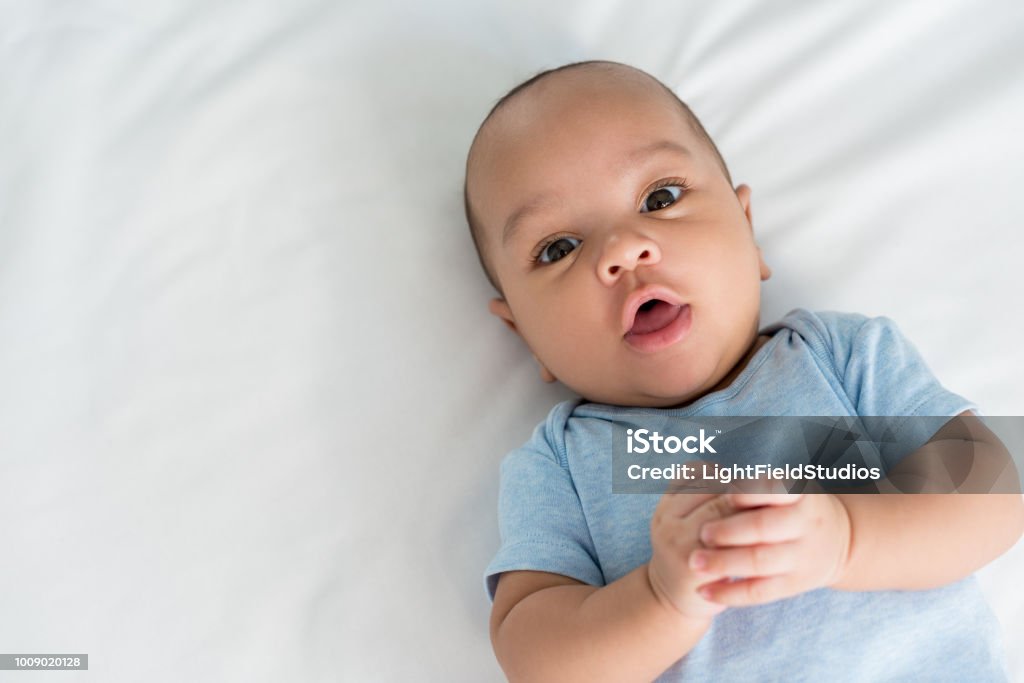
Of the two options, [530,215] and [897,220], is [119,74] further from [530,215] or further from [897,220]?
[897,220]

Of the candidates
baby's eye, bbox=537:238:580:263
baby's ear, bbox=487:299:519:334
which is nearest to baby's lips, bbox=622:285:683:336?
baby's eye, bbox=537:238:580:263

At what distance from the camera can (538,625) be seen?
1047mm

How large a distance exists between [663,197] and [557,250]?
0.15 meters

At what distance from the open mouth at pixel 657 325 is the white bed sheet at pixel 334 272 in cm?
27

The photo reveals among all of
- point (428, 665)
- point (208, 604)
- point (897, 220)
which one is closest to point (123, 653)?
point (208, 604)

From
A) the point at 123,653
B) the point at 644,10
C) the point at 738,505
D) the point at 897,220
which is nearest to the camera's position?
the point at 738,505

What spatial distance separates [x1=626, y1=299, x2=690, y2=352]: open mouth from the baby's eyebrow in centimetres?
18

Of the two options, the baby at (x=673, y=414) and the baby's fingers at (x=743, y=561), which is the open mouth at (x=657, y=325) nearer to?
the baby at (x=673, y=414)

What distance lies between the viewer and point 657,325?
1161 mm

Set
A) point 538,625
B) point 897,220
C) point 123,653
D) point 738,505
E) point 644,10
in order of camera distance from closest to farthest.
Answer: point 738,505
point 538,625
point 123,653
point 897,220
point 644,10

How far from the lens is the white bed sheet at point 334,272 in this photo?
123 cm

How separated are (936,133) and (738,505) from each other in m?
0.84

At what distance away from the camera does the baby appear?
3.17 ft

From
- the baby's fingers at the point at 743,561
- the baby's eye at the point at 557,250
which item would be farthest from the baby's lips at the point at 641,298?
the baby's fingers at the point at 743,561
